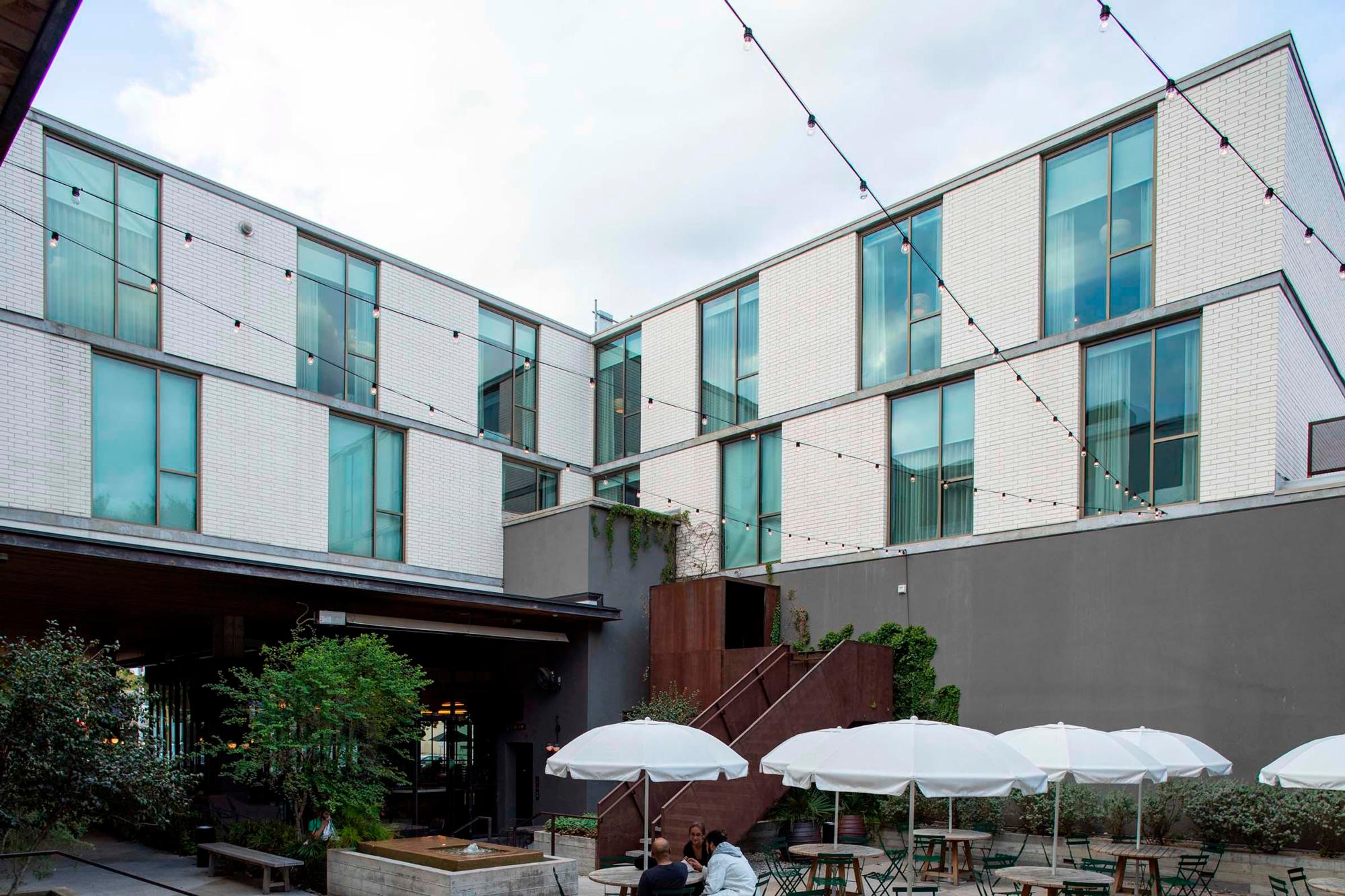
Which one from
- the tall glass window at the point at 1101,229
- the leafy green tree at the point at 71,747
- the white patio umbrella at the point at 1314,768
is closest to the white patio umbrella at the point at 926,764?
the white patio umbrella at the point at 1314,768

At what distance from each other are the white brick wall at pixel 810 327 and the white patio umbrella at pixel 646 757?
36.0 ft

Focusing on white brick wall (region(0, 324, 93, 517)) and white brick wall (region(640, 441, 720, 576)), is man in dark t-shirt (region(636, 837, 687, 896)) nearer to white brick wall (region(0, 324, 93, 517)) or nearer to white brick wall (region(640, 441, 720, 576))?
white brick wall (region(0, 324, 93, 517))

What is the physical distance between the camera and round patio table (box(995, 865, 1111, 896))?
33.3 ft

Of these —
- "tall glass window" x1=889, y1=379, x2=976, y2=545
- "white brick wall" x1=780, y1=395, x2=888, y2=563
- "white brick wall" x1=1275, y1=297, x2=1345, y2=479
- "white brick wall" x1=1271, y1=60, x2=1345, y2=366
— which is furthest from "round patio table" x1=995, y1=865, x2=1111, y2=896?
"white brick wall" x1=1271, y1=60, x2=1345, y2=366

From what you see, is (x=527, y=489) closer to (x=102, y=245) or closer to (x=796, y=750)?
(x=102, y=245)

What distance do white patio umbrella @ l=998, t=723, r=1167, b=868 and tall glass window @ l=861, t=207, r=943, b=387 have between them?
9.21m

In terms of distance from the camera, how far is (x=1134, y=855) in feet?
39.9

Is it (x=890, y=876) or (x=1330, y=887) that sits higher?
(x=1330, y=887)

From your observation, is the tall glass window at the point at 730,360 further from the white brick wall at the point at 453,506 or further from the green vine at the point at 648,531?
the white brick wall at the point at 453,506

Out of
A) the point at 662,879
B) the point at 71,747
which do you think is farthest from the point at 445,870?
the point at 71,747

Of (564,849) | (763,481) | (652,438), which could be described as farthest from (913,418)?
(564,849)

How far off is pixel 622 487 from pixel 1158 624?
12.6m

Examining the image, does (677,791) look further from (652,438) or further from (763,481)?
(652,438)

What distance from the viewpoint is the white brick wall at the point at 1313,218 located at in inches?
613
